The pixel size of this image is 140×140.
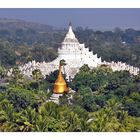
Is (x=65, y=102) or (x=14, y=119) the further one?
(x=65, y=102)

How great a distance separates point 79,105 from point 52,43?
56156 millimetres

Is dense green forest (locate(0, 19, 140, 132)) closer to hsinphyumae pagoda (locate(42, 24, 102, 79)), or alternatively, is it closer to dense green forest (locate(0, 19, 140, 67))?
hsinphyumae pagoda (locate(42, 24, 102, 79))

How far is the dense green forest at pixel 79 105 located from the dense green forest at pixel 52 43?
16.2m

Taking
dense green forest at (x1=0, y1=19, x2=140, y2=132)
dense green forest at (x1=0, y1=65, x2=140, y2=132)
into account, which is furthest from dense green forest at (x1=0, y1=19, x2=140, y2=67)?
dense green forest at (x1=0, y1=19, x2=140, y2=132)

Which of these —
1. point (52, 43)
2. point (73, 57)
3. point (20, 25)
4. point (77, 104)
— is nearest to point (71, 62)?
point (73, 57)

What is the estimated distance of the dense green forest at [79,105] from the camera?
19.0 m

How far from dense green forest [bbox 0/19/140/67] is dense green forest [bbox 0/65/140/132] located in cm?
1624

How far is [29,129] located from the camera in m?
19.0

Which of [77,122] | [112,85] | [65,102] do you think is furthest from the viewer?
[112,85]
